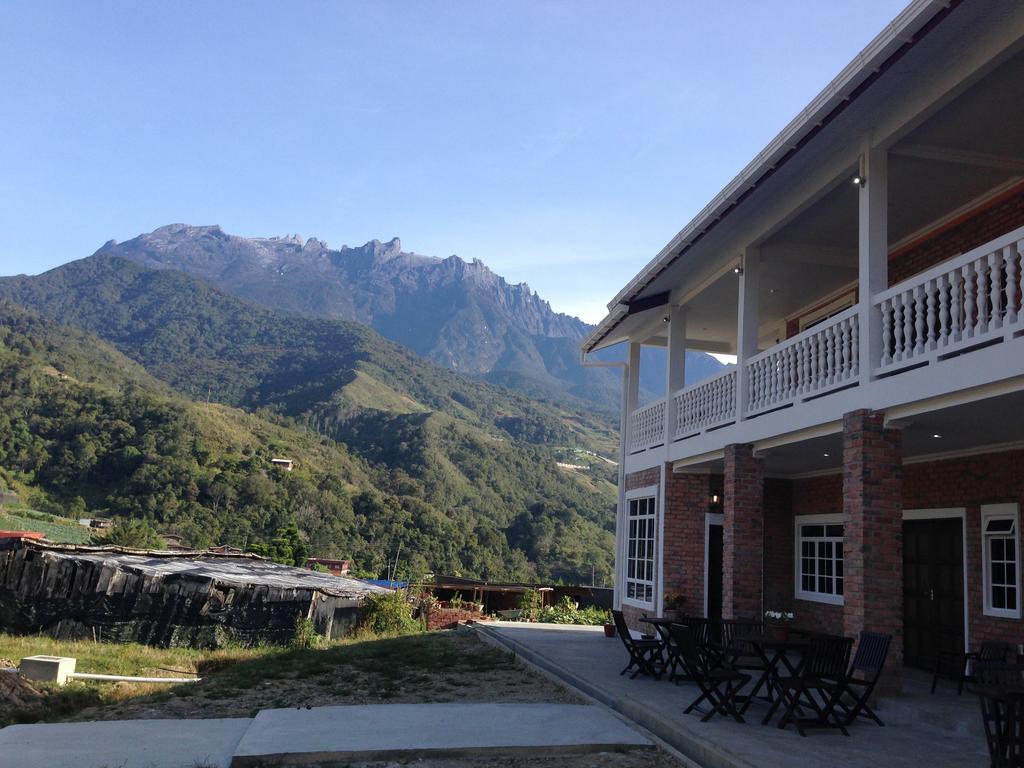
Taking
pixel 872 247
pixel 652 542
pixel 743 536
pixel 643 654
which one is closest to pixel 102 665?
pixel 643 654

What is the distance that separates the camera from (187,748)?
5.92 meters

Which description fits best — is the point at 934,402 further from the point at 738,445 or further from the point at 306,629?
the point at 306,629

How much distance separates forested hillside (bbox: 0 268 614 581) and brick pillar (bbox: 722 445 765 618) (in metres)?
36.6

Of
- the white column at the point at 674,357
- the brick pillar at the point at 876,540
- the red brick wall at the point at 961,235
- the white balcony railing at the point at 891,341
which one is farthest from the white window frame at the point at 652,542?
the brick pillar at the point at 876,540

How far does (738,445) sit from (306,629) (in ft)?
28.6

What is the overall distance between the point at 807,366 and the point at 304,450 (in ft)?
203

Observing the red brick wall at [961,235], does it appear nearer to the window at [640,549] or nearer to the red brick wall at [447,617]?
the window at [640,549]

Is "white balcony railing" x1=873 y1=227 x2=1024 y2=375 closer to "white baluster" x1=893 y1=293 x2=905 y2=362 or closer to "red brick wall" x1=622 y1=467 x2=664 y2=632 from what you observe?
"white baluster" x1=893 y1=293 x2=905 y2=362

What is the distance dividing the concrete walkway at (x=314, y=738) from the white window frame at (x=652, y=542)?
6.64 meters

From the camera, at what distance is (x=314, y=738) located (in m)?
6.17

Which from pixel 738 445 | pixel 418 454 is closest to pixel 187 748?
pixel 738 445

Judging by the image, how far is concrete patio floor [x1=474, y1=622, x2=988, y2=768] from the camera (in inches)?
225

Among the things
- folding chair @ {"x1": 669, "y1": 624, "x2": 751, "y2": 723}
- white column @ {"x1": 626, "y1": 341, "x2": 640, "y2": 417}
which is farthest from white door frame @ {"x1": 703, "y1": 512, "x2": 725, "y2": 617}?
folding chair @ {"x1": 669, "y1": 624, "x2": 751, "y2": 723}

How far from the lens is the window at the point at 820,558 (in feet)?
42.3
